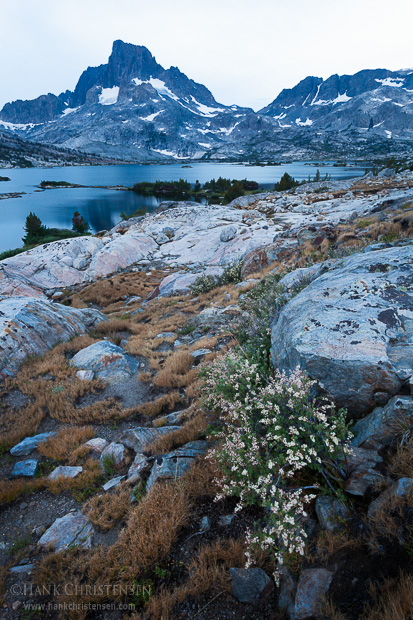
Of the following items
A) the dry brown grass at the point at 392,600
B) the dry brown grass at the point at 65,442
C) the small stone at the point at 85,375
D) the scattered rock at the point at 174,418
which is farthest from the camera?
the small stone at the point at 85,375

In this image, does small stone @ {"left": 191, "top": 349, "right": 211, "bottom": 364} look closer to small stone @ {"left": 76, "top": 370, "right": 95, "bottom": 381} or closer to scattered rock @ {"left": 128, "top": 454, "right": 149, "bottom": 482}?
small stone @ {"left": 76, "top": 370, "right": 95, "bottom": 381}

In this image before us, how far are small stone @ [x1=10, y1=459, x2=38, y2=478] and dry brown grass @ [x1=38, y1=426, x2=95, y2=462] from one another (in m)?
0.26

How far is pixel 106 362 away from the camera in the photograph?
8.88 meters

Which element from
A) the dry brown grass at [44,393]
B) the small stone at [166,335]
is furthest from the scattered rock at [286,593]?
the small stone at [166,335]

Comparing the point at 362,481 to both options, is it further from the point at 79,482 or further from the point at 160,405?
the point at 160,405

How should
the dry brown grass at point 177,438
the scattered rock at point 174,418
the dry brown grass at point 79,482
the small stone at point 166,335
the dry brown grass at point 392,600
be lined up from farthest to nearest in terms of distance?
the small stone at point 166,335
the scattered rock at point 174,418
the dry brown grass at point 177,438
the dry brown grass at point 79,482
the dry brown grass at point 392,600

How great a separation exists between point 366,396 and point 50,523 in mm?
5205

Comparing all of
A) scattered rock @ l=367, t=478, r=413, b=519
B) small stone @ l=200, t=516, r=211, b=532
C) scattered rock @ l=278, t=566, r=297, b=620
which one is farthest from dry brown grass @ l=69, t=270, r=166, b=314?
scattered rock @ l=367, t=478, r=413, b=519

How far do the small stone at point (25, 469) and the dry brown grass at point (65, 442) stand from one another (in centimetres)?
26

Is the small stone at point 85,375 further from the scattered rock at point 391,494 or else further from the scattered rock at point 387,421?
the scattered rock at point 391,494

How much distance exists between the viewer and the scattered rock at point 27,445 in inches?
234

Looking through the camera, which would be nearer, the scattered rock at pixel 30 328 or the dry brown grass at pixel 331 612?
the dry brown grass at pixel 331 612

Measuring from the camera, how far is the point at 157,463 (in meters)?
4.62

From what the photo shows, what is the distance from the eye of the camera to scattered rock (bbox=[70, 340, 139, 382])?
8.52 metres
